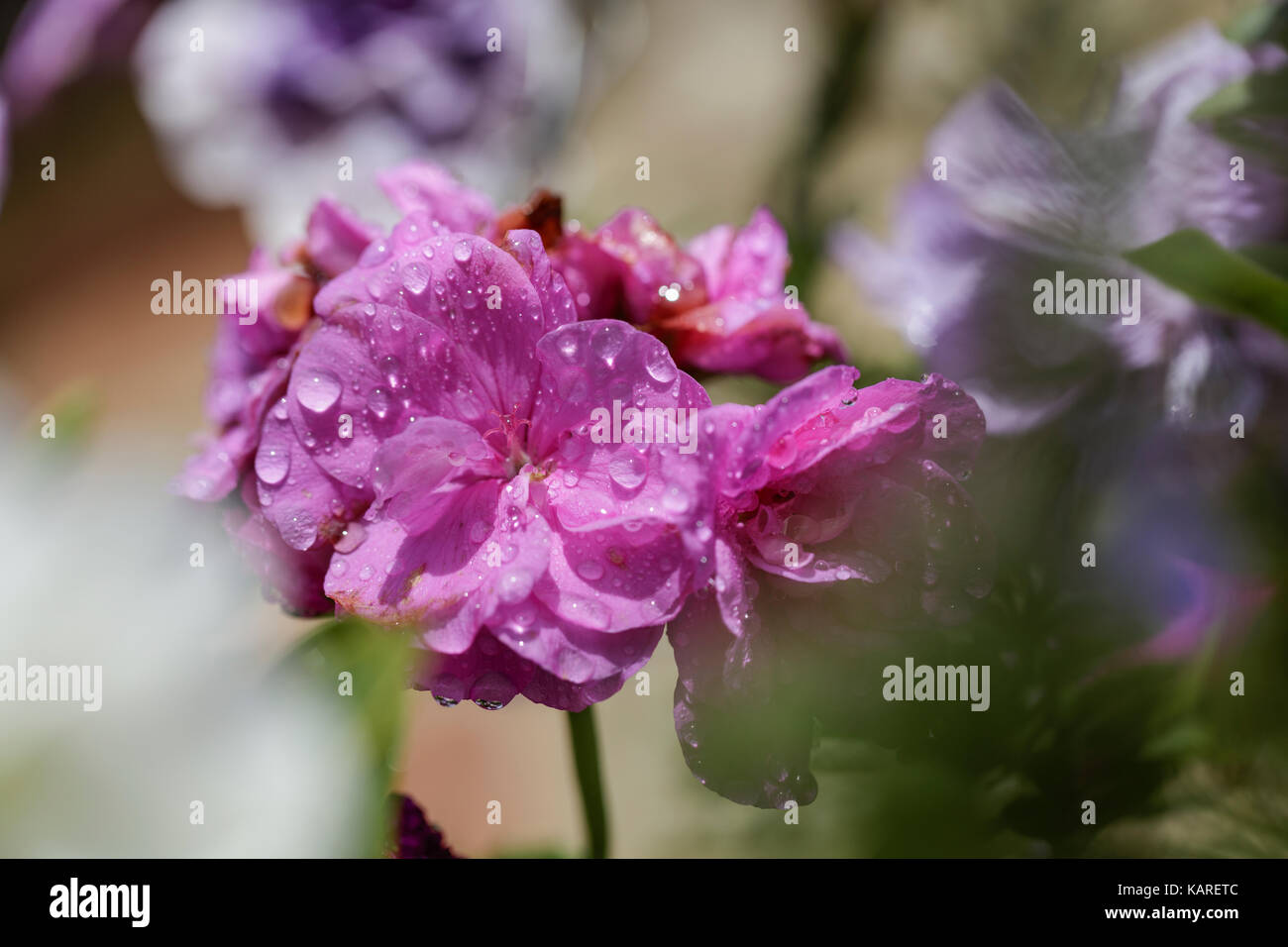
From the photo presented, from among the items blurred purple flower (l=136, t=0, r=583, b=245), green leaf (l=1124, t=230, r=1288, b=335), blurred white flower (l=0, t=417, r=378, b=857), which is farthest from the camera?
blurred purple flower (l=136, t=0, r=583, b=245)

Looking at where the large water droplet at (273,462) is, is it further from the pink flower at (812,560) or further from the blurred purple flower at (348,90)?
the blurred purple flower at (348,90)

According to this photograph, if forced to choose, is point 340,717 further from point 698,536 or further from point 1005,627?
point 1005,627

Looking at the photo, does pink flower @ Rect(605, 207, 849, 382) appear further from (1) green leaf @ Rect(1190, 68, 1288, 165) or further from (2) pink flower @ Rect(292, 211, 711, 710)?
(1) green leaf @ Rect(1190, 68, 1288, 165)

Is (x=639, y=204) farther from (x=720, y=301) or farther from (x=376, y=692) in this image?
(x=376, y=692)

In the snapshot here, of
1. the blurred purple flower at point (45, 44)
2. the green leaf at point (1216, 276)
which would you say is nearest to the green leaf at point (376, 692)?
the green leaf at point (1216, 276)

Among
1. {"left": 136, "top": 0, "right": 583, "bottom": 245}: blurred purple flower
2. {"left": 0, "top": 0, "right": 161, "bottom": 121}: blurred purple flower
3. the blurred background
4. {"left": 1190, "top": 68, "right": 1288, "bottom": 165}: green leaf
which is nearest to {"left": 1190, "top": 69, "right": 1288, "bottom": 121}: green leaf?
{"left": 1190, "top": 68, "right": 1288, "bottom": 165}: green leaf

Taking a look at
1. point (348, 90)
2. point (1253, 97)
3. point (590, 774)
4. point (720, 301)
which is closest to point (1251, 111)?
point (1253, 97)
